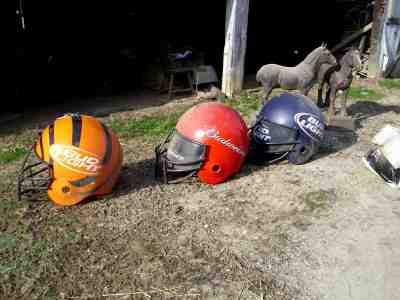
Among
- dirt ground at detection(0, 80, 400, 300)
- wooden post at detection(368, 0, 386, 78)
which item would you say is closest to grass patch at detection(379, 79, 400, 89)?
wooden post at detection(368, 0, 386, 78)

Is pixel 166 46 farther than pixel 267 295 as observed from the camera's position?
Yes

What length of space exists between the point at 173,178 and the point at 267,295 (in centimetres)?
233

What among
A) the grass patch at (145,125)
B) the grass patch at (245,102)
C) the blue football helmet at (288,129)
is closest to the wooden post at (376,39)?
the grass patch at (245,102)

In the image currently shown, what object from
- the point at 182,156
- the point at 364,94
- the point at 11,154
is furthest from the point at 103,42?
the point at 182,156

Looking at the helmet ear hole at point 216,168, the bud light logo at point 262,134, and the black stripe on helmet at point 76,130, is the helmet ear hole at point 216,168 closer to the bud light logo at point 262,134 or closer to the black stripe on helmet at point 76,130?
the bud light logo at point 262,134

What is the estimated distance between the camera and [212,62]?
1272 cm

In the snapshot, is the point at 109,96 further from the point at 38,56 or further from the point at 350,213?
the point at 350,213

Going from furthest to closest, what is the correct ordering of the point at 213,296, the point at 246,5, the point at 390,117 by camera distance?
the point at 246,5 < the point at 390,117 < the point at 213,296

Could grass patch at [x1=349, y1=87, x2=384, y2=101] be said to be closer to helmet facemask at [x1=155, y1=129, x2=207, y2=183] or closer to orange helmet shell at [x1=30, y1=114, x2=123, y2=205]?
helmet facemask at [x1=155, y1=129, x2=207, y2=183]

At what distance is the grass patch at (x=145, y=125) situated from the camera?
292 inches

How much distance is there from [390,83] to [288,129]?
746 cm

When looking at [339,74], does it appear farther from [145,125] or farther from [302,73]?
[145,125]

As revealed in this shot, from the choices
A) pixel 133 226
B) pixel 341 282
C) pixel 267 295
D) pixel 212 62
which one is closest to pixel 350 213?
pixel 341 282

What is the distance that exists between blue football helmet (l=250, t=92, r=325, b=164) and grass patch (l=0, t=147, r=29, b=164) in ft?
11.6
